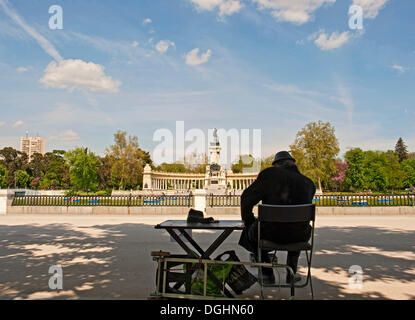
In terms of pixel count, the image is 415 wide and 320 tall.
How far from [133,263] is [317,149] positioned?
1628 inches

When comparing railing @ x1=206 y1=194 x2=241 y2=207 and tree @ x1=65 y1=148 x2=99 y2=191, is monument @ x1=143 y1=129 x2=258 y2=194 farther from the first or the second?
railing @ x1=206 y1=194 x2=241 y2=207

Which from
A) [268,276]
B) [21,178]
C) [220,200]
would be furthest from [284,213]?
[21,178]

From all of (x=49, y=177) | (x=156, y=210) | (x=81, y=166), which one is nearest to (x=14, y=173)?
(x=49, y=177)

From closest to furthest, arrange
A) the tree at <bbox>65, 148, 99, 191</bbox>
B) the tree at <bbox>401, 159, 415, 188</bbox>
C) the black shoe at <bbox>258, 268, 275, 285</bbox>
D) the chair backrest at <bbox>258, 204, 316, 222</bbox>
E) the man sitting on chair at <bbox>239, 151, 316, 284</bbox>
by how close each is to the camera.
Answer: the chair backrest at <bbox>258, 204, 316, 222</bbox>, the man sitting on chair at <bbox>239, 151, 316, 284</bbox>, the black shoe at <bbox>258, 268, 275, 285</bbox>, the tree at <bbox>65, 148, 99, 191</bbox>, the tree at <bbox>401, 159, 415, 188</bbox>

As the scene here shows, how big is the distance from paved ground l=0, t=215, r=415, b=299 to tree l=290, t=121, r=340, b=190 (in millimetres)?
34054

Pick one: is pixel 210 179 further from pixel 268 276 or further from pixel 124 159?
pixel 268 276

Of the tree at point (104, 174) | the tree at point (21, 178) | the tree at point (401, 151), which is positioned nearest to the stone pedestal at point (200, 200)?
the tree at point (104, 174)

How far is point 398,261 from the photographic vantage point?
19.7ft

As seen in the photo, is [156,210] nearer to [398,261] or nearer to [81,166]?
[398,261]

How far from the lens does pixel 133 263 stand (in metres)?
5.86

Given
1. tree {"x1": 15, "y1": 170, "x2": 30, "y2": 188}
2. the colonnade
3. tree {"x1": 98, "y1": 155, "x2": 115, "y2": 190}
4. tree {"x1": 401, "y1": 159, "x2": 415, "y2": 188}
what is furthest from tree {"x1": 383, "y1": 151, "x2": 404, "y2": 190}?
tree {"x1": 15, "y1": 170, "x2": 30, "y2": 188}

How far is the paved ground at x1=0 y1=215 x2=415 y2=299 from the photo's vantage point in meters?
4.18
